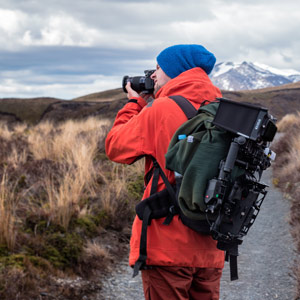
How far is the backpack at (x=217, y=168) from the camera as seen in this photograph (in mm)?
1830

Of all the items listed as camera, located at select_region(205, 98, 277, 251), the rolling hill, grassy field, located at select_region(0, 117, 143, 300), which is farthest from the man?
the rolling hill

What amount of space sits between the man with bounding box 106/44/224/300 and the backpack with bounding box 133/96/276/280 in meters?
0.07

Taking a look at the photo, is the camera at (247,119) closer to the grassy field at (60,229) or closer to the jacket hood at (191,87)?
the jacket hood at (191,87)

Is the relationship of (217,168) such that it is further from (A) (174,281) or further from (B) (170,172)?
(A) (174,281)

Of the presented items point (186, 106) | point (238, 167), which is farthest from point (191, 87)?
point (238, 167)

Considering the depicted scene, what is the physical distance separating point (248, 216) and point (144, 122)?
700 mm

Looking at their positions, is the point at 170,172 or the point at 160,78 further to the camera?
the point at 160,78

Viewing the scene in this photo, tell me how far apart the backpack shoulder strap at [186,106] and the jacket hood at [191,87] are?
5 cm

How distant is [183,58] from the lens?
2.24 meters

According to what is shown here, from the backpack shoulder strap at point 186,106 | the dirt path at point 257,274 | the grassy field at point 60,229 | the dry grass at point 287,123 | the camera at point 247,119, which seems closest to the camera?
the camera at point 247,119

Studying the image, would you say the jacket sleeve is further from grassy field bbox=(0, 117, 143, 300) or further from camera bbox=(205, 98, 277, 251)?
grassy field bbox=(0, 117, 143, 300)

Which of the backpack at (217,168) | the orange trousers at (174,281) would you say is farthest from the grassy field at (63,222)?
the backpack at (217,168)

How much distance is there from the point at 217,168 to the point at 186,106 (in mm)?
386

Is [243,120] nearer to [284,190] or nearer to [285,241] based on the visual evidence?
[285,241]
